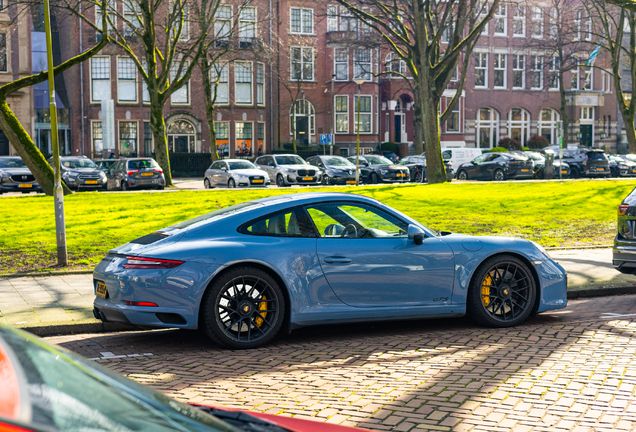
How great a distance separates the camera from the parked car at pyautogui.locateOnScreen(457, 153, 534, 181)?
3744 cm

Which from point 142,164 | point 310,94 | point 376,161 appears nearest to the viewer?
point 142,164

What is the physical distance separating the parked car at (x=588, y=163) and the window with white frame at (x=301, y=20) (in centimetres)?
2528

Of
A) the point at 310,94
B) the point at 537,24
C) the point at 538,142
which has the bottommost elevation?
the point at 538,142

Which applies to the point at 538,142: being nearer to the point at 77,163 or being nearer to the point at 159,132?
the point at 159,132

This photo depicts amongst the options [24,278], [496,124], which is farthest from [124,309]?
[496,124]

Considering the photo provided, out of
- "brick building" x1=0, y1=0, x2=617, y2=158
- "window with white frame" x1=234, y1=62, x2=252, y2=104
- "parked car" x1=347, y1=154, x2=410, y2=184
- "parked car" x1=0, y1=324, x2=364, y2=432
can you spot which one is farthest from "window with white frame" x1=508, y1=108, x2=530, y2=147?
"parked car" x1=0, y1=324, x2=364, y2=432

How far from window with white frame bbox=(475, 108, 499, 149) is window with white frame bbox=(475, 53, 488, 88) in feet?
7.32

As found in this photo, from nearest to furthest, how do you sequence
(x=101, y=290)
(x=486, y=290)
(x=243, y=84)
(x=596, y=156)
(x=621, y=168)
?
(x=101, y=290) → (x=486, y=290) → (x=596, y=156) → (x=621, y=168) → (x=243, y=84)

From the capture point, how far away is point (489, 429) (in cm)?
423

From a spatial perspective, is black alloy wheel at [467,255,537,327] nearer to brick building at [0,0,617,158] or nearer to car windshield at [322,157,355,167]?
car windshield at [322,157,355,167]

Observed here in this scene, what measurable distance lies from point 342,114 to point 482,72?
45.3ft

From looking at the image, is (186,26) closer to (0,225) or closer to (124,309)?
(0,225)

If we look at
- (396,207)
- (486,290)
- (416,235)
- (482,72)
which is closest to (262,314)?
(416,235)

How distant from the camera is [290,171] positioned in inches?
1356
